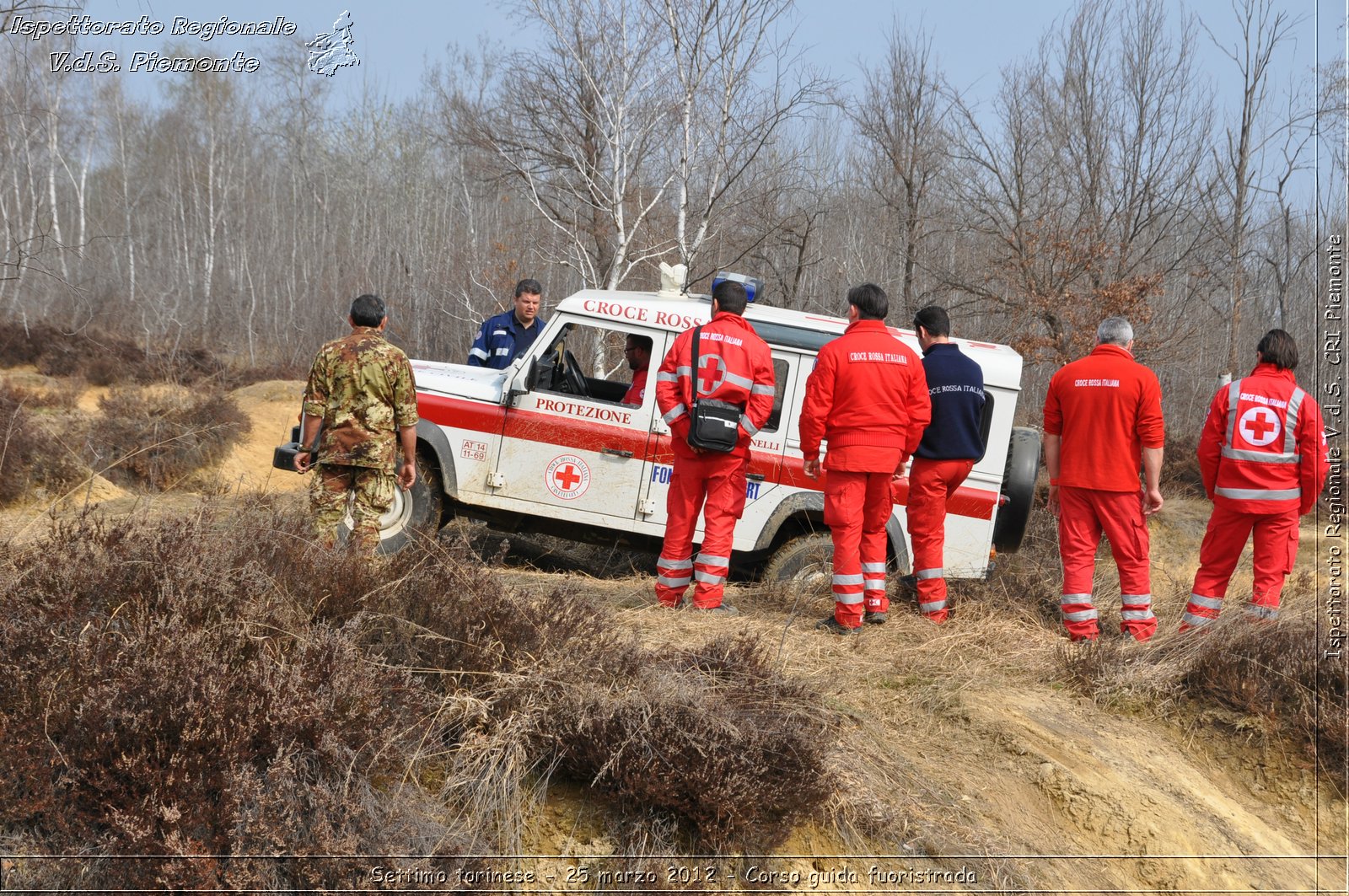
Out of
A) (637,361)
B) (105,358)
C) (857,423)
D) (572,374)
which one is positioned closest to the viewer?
(857,423)

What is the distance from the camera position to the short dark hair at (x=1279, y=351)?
587 cm

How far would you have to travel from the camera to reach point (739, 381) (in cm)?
571

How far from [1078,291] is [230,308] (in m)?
25.3

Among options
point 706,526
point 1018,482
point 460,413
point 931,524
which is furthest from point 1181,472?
point 460,413

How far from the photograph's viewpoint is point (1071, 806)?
3.89 meters

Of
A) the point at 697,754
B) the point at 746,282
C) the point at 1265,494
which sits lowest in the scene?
the point at 697,754

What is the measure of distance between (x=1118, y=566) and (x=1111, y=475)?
513mm

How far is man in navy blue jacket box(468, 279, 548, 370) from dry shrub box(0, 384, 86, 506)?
384cm

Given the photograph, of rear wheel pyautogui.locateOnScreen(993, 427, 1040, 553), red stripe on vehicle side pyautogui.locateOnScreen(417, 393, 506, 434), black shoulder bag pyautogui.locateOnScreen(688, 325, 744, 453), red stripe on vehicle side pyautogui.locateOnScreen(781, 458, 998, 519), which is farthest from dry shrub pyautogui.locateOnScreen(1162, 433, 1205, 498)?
red stripe on vehicle side pyautogui.locateOnScreen(417, 393, 506, 434)

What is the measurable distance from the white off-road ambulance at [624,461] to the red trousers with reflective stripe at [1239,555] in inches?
46.9

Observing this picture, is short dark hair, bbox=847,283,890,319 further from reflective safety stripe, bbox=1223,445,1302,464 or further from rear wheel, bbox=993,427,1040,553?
reflective safety stripe, bbox=1223,445,1302,464

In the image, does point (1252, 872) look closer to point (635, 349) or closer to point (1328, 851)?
point (1328, 851)

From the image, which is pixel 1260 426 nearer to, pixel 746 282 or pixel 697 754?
pixel 746 282

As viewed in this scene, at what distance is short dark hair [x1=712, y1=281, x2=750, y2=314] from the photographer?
5824mm
